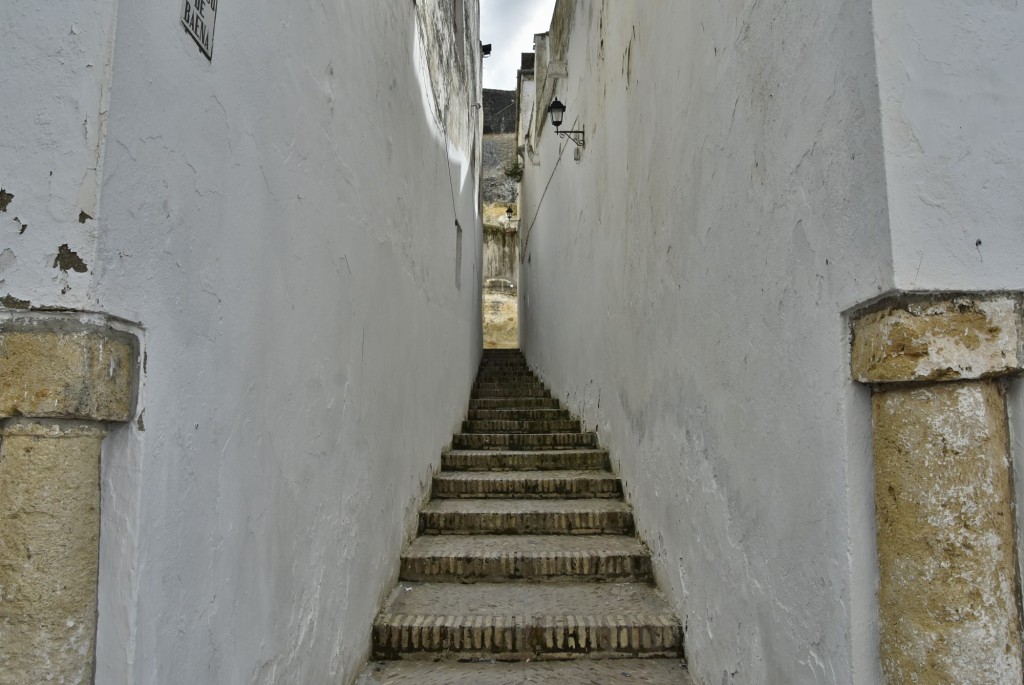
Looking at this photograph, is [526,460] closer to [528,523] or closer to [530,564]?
[528,523]

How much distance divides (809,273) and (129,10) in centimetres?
152

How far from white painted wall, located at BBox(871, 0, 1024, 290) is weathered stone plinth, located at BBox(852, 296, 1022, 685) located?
0.27 feet

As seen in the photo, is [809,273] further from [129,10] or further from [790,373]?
[129,10]

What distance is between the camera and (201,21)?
1.29 metres

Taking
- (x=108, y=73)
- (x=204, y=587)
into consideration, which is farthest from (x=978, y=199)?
(x=204, y=587)

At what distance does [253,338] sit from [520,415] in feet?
17.2

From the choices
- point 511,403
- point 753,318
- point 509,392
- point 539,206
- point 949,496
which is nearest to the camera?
point 949,496

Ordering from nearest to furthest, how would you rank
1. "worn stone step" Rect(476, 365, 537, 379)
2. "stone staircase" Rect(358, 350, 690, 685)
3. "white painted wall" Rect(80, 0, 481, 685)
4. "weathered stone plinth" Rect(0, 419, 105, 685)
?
"weathered stone plinth" Rect(0, 419, 105, 685)
"white painted wall" Rect(80, 0, 481, 685)
"stone staircase" Rect(358, 350, 690, 685)
"worn stone step" Rect(476, 365, 537, 379)

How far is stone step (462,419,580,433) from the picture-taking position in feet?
19.6

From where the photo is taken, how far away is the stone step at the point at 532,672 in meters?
2.61

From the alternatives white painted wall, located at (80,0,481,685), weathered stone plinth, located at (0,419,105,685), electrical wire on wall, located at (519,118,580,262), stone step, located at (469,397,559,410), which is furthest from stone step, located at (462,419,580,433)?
weathered stone plinth, located at (0,419,105,685)

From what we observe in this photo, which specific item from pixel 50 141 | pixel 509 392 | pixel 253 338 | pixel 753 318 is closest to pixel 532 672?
pixel 753 318

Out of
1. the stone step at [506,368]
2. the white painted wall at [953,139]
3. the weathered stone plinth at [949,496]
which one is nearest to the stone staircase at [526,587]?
the weathered stone plinth at [949,496]

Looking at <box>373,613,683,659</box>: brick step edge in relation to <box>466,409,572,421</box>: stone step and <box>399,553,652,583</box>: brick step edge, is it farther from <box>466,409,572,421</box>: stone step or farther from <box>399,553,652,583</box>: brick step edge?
<box>466,409,572,421</box>: stone step
